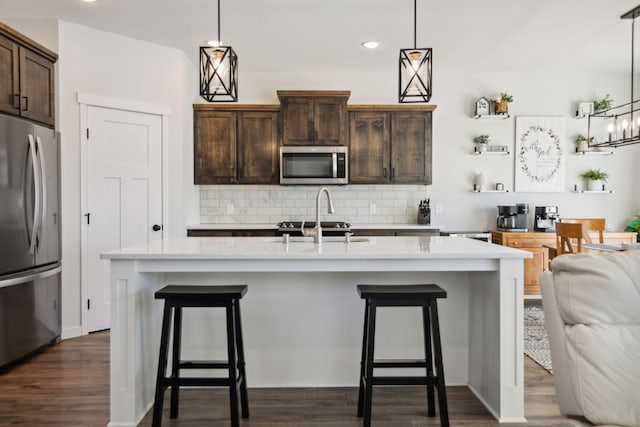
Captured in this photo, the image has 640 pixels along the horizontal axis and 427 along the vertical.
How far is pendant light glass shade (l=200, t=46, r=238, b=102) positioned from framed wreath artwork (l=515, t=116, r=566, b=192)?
3941 millimetres

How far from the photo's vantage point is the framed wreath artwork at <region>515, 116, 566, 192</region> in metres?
5.39

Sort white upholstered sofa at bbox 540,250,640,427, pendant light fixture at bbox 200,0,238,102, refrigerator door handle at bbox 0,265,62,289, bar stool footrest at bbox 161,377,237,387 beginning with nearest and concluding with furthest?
white upholstered sofa at bbox 540,250,640,427 < bar stool footrest at bbox 161,377,237,387 < pendant light fixture at bbox 200,0,238,102 < refrigerator door handle at bbox 0,265,62,289

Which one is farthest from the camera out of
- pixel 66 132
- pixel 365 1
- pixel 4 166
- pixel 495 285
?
pixel 66 132

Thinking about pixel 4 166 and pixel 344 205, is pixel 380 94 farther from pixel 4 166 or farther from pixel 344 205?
pixel 4 166

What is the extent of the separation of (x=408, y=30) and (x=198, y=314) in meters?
3.05

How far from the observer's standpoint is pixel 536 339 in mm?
3629

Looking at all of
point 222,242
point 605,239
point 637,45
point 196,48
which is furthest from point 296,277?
point 637,45

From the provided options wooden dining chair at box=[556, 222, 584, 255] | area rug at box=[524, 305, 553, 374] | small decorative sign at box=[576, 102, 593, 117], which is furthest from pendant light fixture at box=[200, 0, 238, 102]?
small decorative sign at box=[576, 102, 593, 117]

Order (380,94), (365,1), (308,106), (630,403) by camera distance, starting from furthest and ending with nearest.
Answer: (380,94) < (308,106) < (365,1) < (630,403)

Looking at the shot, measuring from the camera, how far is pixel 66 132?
12.5ft

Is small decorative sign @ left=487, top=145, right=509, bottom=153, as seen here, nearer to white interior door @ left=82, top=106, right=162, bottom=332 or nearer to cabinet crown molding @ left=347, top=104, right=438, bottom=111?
cabinet crown molding @ left=347, top=104, right=438, bottom=111

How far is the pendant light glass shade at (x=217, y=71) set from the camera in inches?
108

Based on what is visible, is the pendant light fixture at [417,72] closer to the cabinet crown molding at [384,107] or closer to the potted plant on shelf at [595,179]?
the cabinet crown molding at [384,107]

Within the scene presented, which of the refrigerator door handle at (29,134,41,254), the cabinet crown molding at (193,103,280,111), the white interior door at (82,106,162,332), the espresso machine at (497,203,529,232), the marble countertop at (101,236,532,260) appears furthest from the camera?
the espresso machine at (497,203,529,232)
